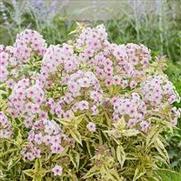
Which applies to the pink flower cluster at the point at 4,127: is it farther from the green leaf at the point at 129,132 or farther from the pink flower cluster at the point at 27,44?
the green leaf at the point at 129,132

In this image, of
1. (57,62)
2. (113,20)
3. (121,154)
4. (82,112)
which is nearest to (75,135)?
(82,112)

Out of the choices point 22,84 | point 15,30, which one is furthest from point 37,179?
point 15,30

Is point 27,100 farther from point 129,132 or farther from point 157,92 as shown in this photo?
point 157,92

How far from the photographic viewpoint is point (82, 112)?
3.95 m

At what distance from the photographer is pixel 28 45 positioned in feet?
13.7

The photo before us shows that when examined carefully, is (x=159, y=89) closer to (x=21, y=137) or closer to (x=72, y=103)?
(x=72, y=103)

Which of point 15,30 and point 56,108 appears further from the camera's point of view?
point 15,30

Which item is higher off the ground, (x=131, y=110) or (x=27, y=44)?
(x=27, y=44)

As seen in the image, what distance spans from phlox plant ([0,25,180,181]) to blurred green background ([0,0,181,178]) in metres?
1.99

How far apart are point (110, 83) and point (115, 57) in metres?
0.13

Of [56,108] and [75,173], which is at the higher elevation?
[56,108]

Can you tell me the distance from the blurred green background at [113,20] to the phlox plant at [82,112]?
1985mm

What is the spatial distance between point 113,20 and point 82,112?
3.22 metres

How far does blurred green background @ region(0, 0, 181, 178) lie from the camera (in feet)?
21.8
